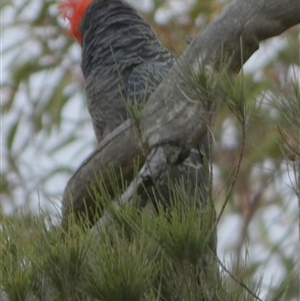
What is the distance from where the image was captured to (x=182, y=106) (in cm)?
171

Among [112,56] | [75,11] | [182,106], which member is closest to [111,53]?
[112,56]

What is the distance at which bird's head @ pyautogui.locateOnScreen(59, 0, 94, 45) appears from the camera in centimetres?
298

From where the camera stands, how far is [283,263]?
3.96 m

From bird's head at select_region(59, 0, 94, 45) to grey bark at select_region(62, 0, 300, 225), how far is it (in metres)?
1.06

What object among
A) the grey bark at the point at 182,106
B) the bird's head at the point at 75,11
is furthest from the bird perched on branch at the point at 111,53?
the grey bark at the point at 182,106

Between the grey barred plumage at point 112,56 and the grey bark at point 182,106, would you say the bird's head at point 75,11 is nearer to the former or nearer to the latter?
the grey barred plumage at point 112,56

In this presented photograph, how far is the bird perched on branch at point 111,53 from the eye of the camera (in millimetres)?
2693

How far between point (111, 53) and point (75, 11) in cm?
29

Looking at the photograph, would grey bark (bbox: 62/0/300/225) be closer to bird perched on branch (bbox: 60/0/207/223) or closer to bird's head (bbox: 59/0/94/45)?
Result: bird perched on branch (bbox: 60/0/207/223)

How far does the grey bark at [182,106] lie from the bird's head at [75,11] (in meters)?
1.06

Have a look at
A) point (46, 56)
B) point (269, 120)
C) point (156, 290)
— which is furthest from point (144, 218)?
point (46, 56)

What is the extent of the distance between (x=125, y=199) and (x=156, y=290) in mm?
182

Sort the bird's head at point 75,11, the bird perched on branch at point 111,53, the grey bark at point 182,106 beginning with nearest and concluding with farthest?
1. the grey bark at point 182,106
2. the bird perched on branch at point 111,53
3. the bird's head at point 75,11

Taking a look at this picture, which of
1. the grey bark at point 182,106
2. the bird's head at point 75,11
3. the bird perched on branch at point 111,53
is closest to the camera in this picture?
the grey bark at point 182,106
